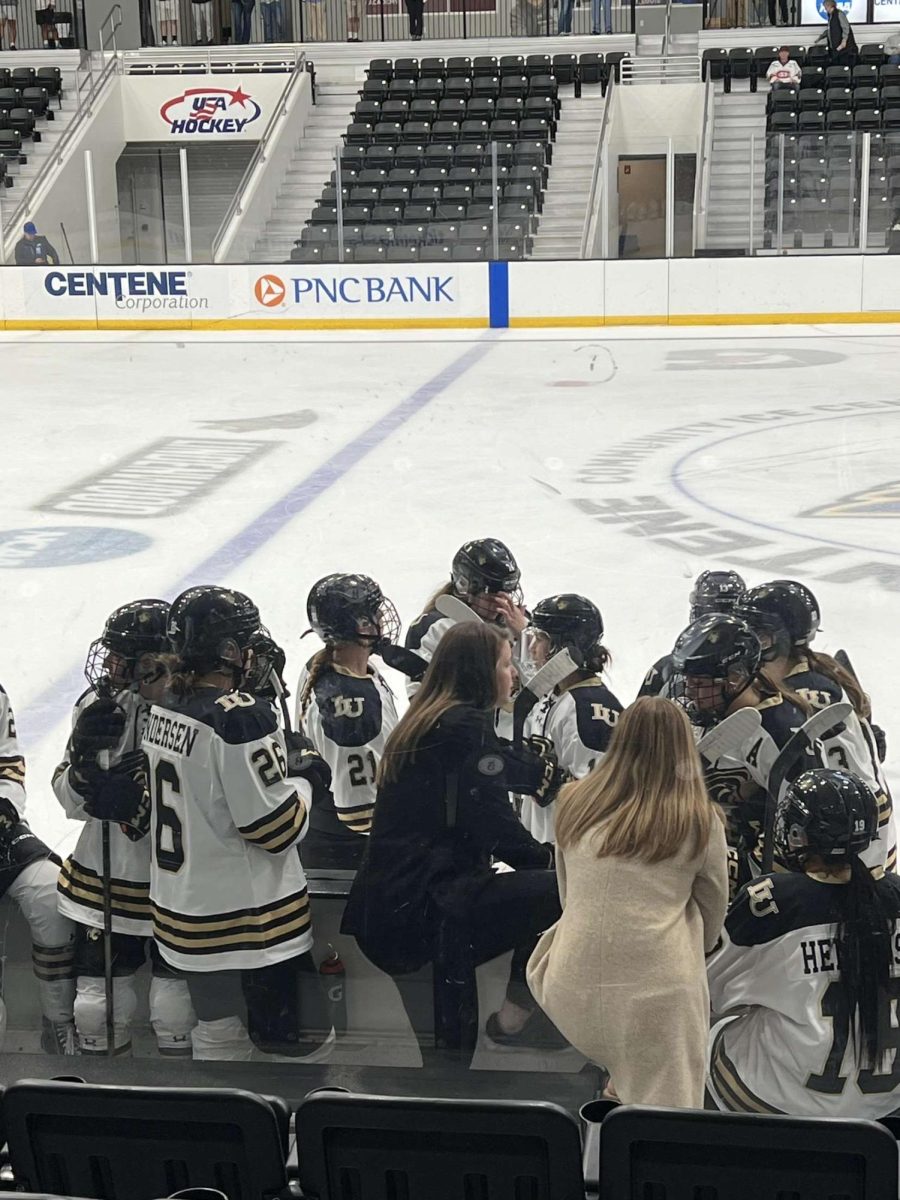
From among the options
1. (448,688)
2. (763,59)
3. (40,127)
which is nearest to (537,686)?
(448,688)

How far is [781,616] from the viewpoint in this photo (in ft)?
9.77

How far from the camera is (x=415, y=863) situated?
8.31 feet

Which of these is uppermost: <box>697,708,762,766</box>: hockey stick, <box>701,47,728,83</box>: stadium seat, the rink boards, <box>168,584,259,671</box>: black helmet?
<box>701,47,728,83</box>: stadium seat

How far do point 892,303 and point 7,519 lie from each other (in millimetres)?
10385

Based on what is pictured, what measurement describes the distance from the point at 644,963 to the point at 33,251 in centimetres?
1580

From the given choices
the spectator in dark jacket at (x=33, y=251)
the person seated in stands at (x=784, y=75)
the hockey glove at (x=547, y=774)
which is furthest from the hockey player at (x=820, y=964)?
the person seated in stands at (x=784, y=75)

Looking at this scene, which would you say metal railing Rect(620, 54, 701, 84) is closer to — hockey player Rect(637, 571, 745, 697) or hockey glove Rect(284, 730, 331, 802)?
hockey player Rect(637, 571, 745, 697)

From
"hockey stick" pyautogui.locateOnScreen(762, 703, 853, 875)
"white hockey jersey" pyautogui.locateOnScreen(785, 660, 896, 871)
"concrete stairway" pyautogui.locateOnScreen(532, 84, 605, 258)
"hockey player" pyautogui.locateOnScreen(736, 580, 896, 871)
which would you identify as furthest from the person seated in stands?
"hockey stick" pyautogui.locateOnScreen(762, 703, 853, 875)

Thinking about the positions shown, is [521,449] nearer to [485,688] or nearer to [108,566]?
[108,566]

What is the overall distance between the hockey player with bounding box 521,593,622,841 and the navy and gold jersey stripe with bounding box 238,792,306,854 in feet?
1.35

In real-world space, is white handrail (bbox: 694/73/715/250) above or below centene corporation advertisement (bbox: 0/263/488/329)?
above

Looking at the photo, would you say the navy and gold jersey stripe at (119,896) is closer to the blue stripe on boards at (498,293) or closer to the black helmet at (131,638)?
the black helmet at (131,638)

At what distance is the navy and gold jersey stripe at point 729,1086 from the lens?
2.22m

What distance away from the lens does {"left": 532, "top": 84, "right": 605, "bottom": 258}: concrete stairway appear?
15961 mm
